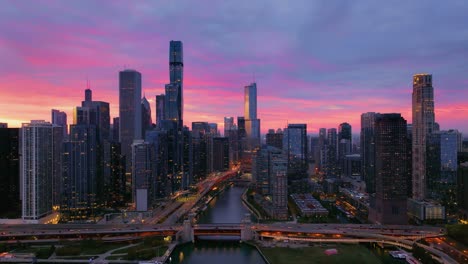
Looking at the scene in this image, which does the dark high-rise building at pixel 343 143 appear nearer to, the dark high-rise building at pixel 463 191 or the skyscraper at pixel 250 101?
the dark high-rise building at pixel 463 191

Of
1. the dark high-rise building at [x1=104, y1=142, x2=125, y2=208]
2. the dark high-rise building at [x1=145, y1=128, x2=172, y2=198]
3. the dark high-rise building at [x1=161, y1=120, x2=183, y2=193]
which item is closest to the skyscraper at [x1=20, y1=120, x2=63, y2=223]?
the dark high-rise building at [x1=104, y1=142, x2=125, y2=208]

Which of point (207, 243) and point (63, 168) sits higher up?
point (63, 168)

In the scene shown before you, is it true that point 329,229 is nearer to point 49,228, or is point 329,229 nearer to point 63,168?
point 49,228

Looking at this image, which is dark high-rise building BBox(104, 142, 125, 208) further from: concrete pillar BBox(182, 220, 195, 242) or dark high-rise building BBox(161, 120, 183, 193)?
concrete pillar BBox(182, 220, 195, 242)

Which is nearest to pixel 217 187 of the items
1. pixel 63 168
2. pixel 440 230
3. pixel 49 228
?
pixel 63 168

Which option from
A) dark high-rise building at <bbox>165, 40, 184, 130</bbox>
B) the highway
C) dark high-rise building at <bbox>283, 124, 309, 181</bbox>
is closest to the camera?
the highway

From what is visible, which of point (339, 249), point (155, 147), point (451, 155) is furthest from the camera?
point (155, 147)
